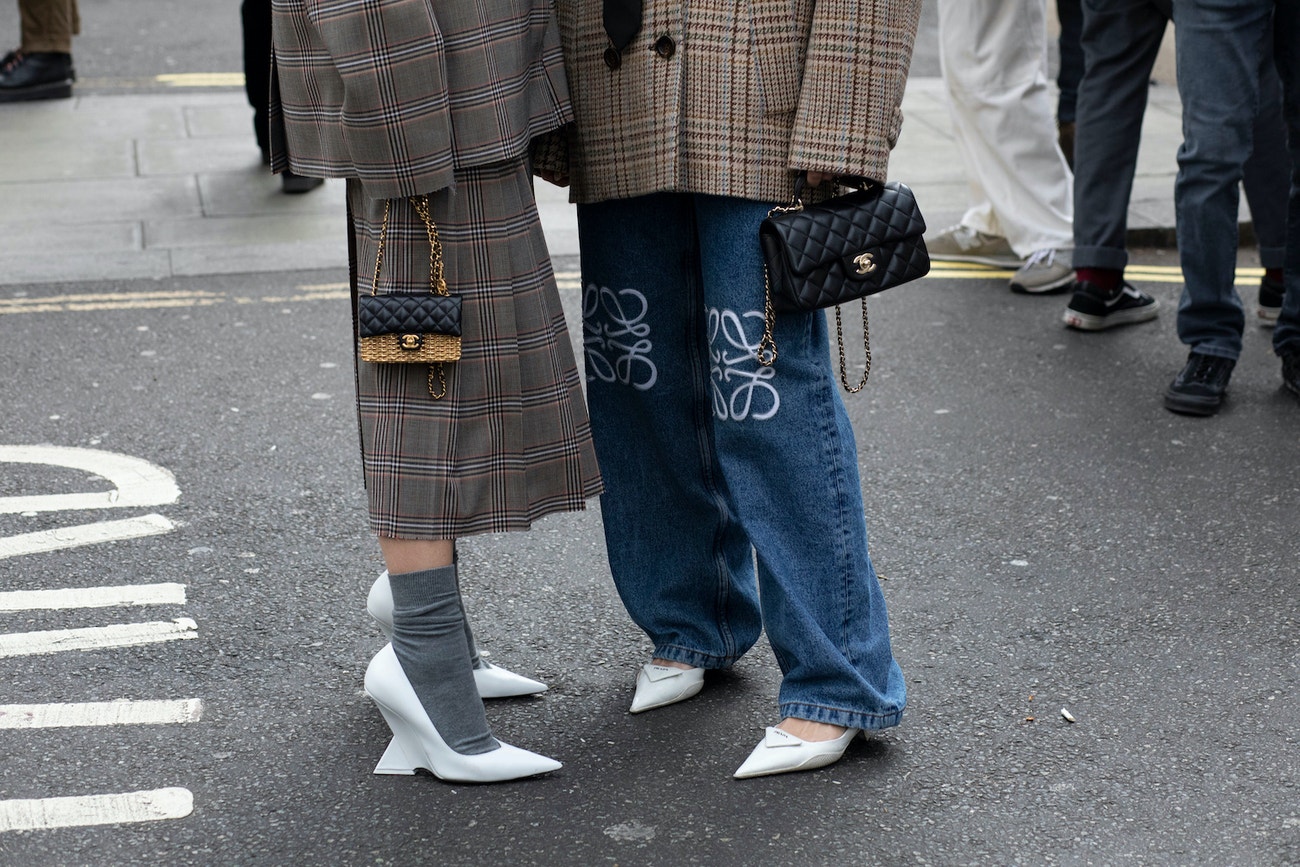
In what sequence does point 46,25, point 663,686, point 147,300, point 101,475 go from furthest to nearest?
point 46,25, point 147,300, point 101,475, point 663,686

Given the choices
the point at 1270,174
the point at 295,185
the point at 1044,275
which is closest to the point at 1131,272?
the point at 1044,275

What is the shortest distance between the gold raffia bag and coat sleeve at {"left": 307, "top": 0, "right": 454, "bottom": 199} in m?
0.07

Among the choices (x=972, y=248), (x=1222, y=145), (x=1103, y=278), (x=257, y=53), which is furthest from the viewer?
(x=257, y=53)

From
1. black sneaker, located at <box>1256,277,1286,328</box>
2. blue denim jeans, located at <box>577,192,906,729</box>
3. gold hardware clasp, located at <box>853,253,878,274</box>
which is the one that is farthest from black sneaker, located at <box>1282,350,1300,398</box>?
gold hardware clasp, located at <box>853,253,878,274</box>

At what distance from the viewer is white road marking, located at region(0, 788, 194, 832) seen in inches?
91.4

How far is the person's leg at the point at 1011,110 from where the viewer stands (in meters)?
5.33

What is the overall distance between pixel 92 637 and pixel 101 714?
1.06 feet

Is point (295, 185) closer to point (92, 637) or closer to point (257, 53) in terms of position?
point (257, 53)

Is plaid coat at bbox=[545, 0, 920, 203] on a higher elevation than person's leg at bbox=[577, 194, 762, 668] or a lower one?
higher

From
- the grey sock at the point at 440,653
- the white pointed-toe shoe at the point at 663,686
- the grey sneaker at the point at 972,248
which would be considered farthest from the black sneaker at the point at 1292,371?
the grey sock at the point at 440,653

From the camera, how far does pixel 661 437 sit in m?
2.60

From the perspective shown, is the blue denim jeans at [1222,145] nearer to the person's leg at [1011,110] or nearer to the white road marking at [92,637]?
the person's leg at [1011,110]

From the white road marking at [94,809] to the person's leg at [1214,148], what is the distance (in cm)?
306

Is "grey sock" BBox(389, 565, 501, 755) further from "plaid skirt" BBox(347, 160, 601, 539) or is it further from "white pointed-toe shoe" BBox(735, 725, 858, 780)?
"white pointed-toe shoe" BBox(735, 725, 858, 780)
